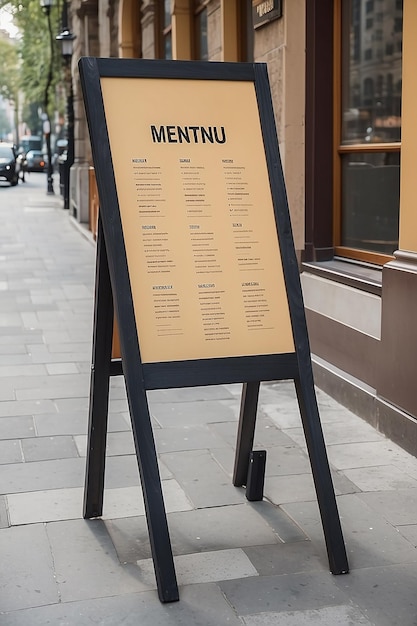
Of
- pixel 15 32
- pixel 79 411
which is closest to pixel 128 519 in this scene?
pixel 79 411

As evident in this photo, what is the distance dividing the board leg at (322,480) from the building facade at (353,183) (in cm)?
155

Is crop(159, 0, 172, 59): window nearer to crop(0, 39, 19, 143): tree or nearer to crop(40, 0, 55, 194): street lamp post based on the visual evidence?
crop(40, 0, 55, 194): street lamp post

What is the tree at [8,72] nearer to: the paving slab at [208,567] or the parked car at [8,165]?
the parked car at [8,165]

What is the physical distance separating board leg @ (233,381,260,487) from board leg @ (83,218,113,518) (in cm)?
72

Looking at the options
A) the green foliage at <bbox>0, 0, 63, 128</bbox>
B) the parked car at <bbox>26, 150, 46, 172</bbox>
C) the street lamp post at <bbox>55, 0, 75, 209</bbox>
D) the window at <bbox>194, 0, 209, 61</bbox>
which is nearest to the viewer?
the window at <bbox>194, 0, 209, 61</bbox>

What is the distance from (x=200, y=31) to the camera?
11430 millimetres

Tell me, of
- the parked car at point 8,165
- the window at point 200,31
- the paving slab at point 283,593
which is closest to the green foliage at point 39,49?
the parked car at point 8,165

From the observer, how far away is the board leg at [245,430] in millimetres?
4738

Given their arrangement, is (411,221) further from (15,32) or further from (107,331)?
(15,32)

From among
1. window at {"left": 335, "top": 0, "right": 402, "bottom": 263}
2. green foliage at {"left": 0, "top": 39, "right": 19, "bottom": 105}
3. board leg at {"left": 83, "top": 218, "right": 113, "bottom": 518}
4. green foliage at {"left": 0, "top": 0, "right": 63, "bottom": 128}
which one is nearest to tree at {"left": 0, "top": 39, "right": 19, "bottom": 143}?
green foliage at {"left": 0, "top": 39, "right": 19, "bottom": 105}

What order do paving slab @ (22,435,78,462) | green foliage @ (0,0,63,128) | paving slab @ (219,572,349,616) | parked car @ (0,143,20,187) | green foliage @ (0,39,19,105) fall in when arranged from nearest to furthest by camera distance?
1. paving slab @ (219,572,349,616)
2. paving slab @ (22,435,78,462)
3. green foliage @ (0,0,63,128)
4. parked car @ (0,143,20,187)
5. green foliage @ (0,39,19,105)

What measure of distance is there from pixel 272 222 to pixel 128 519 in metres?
1.53

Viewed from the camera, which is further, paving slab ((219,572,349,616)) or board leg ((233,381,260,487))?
board leg ((233,381,260,487))

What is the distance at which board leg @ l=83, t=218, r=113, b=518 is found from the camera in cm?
427
